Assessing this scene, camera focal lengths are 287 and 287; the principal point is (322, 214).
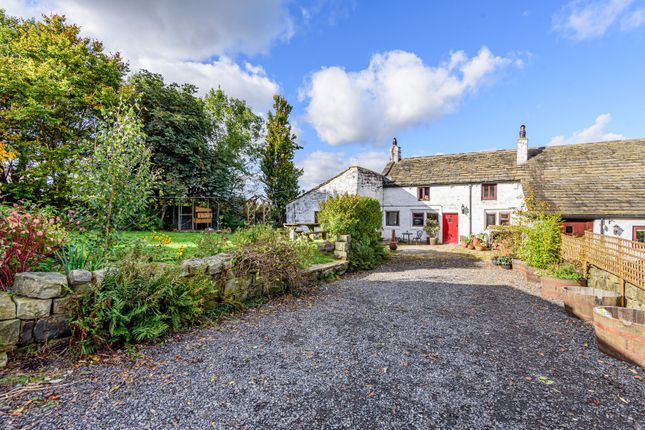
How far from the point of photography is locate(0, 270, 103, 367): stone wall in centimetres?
312

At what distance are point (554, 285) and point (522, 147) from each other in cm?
1534

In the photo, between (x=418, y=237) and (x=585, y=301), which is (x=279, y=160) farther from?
(x=585, y=301)

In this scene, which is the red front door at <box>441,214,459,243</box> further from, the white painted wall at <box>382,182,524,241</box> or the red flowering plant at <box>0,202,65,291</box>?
the red flowering plant at <box>0,202,65,291</box>

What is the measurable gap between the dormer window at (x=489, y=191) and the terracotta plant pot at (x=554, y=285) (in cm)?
1303

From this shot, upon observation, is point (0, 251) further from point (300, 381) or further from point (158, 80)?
point (158, 80)

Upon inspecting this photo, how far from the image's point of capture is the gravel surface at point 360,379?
7.87 feet

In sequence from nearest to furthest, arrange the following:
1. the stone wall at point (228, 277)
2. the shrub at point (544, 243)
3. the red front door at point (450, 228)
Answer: the stone wall at point (228, 277) < the shrub at point (544, 243) < the red front door at point (450, 228)

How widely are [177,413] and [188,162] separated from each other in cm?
1903

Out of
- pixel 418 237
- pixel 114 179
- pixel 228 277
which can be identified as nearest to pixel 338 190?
pixel 418 237

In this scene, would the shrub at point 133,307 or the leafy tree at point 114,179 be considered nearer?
the shrub at point 133,307

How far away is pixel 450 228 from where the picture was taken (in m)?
19.4

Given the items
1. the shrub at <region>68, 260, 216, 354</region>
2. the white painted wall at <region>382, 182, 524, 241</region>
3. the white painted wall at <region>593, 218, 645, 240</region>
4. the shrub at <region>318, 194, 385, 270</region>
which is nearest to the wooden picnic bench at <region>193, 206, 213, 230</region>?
the shrub at <region>318, 194, 385, 270</region>

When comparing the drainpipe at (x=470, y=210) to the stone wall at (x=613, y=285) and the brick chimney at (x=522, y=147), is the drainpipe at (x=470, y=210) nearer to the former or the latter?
the brick chimney at (x=522, y=147)

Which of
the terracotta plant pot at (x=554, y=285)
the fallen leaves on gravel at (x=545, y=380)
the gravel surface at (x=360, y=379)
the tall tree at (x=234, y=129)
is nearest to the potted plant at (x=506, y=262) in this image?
the terracotta plant pot at (x=554, y=285)
